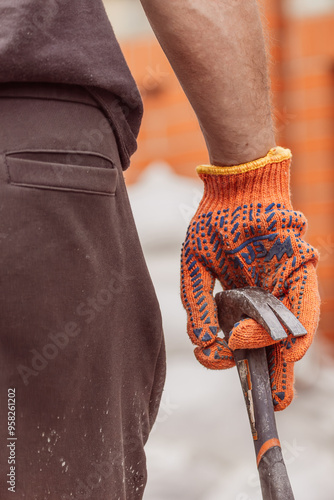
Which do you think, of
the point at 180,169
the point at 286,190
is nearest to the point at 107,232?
the point at 286,190

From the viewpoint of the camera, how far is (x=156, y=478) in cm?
345

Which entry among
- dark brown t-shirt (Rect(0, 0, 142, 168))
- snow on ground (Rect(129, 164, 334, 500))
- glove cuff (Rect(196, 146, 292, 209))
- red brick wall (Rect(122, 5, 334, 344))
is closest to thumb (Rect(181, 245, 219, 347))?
glove cuff (Rect(196, 146, 292, 209))

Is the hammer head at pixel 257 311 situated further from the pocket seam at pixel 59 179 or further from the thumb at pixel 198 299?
the pocket seam at pixel 59 179

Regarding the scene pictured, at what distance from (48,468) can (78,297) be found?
0.26 meters

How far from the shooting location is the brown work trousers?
3.77ft

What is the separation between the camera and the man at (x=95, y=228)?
3.79ft

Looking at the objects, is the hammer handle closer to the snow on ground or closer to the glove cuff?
the glove cuff

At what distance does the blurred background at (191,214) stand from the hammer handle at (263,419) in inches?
73.4

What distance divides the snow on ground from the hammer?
184cm

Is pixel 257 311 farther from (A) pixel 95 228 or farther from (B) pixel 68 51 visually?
(B) pixel 68 51

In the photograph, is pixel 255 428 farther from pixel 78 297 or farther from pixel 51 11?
pixel 51 11

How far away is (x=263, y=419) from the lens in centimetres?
146

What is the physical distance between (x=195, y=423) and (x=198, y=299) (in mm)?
2267

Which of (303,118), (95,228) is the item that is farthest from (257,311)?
(303,118)
